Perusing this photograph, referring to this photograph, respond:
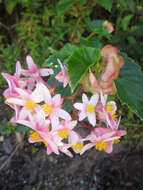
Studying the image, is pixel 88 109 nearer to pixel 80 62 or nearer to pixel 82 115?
pixel 82 115

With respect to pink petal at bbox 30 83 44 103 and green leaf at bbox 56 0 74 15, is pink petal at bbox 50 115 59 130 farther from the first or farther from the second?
green leaf at bbox 56 0 74 15

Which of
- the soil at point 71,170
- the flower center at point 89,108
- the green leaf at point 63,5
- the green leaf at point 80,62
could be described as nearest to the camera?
the green leaf at point 80,62

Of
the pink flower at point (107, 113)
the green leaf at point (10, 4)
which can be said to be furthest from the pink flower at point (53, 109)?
the green leaf at point (10, 4)

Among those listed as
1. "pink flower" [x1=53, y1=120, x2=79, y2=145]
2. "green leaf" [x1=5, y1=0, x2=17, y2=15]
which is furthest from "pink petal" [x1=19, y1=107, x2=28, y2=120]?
"green leaf" [x1=5, y1=0, x2=17, y2=15]

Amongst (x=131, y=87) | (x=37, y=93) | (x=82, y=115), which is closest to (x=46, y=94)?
(x=37, y=93)

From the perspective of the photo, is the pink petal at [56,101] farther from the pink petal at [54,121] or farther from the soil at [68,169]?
the soil at [68,169]

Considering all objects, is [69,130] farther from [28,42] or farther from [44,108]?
[28,42]

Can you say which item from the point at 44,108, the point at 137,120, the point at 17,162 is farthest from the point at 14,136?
the point at 44,108
